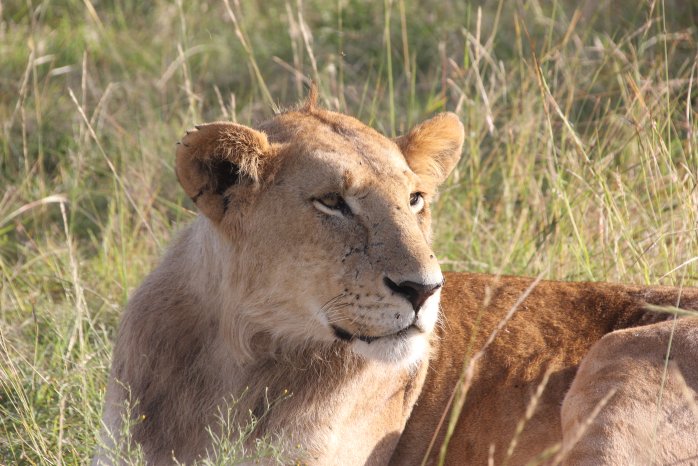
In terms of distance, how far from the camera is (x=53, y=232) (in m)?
6.10

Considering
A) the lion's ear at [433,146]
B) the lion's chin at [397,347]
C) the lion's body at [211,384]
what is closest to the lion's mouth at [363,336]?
the lion's chin at [397,347]

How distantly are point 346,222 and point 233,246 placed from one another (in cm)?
39

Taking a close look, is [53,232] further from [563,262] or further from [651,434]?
[651,434]

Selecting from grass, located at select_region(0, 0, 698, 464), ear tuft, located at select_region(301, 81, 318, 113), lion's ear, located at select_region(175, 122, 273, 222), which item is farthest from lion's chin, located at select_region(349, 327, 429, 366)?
grass, located at select_region(0, 0, 698, 464)

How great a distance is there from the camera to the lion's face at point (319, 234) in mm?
3080

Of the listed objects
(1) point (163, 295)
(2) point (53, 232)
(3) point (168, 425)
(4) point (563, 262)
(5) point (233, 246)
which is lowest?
(2) point (53, 232)

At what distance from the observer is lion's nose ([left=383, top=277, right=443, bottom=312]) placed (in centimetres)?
300

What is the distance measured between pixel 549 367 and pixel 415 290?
0.93 metres

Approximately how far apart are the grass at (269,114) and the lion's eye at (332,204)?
1.19m

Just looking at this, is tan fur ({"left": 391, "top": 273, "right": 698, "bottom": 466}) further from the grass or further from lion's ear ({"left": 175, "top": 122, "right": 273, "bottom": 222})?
lion's ear ({"left": 175, "top": 122, "right": 273, "bottom": 222})

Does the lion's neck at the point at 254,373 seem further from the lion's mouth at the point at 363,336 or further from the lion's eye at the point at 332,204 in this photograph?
the lion's eye at the point at 332,204

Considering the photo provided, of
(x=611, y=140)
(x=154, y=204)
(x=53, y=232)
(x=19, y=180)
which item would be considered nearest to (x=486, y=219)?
(x=611, y=140)

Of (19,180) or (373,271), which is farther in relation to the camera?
(19,180)

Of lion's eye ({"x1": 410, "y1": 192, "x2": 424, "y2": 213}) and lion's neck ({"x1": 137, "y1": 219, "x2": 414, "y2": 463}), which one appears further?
lion's eye ({"x1": 410, "y1": 192, "x2": 424, "y2": 213})
